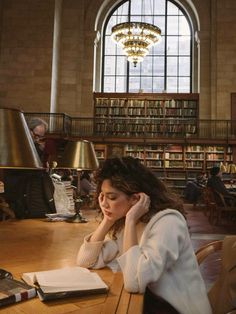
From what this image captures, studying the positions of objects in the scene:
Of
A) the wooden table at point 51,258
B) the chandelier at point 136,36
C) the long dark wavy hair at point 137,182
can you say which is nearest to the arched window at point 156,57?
the chandelier at point 136,36

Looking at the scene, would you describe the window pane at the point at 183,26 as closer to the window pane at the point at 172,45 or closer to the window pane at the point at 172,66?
the window pane at the point at 172,45

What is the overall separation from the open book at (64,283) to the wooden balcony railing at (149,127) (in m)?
12.3

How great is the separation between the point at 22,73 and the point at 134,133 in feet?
14.9

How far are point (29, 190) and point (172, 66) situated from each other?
46.0 ft

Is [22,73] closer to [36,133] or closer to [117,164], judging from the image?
[36,133]

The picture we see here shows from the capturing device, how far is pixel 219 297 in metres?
1.49

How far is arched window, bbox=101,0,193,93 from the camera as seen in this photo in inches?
614

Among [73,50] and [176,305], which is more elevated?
[73,50]

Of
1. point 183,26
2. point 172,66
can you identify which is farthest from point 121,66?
point 183,26

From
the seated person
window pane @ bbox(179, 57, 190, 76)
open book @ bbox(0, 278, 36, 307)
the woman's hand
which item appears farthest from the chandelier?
open book @ bbox(0, 278, 36, 307)

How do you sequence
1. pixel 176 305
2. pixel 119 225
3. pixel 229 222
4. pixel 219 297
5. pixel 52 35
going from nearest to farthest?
pixel 176 305 → pixel 219 297 → pixel 119 225 → pixel 229 222 → pixel 52 35

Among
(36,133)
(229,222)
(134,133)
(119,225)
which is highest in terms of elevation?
(134,133)

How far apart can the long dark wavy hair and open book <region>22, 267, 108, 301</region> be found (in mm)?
341

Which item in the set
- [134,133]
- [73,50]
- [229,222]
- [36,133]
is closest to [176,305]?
[36,133]
